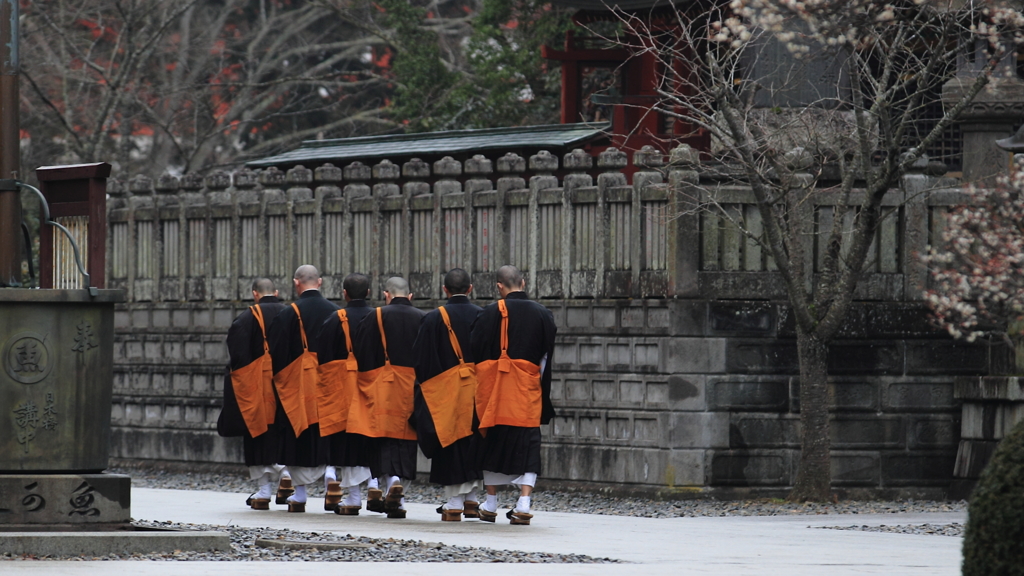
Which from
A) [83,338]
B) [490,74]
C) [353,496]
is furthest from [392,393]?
[490,74]

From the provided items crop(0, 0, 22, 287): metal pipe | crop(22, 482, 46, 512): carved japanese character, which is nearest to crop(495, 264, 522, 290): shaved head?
crop(0, 0, 22, 287): metal pipe

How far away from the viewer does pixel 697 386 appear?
→ 15.8 meters

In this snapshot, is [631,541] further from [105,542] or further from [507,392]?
[105,542]

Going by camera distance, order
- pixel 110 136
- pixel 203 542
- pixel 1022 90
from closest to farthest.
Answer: pixel 203 542 < pixel 1022 90 < pixel 110 136

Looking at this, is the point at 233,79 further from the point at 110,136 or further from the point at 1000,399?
the point at 1000,399

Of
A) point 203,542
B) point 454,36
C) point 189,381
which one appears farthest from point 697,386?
point 454,36

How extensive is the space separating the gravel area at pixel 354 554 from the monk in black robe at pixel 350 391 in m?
2.55

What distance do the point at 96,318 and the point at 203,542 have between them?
4.83 ft

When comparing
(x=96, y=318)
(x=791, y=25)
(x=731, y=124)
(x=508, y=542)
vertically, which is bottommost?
(x=508, y=542)

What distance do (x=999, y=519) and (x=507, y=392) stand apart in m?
6.65

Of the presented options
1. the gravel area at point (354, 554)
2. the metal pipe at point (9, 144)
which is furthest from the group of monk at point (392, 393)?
the metal pipe at point (9, 144)

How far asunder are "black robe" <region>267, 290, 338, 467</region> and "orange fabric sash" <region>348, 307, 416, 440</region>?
685 mm

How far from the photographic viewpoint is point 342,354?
1423 cm

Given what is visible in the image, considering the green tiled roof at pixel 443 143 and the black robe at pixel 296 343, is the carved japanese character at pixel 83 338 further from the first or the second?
the green tiled roof at pixel 443 143
